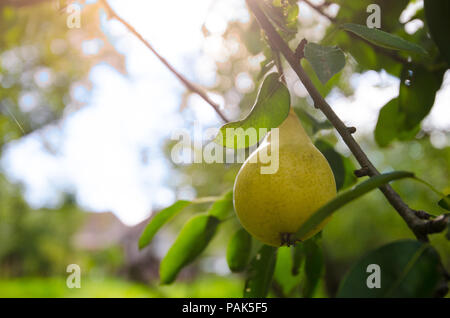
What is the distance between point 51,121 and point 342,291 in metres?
6.46

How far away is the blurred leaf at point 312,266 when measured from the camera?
2.44ft

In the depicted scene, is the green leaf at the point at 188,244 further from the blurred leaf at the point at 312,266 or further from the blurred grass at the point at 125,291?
the blurred grass at the point at 125,291

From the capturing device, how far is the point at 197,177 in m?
5.75

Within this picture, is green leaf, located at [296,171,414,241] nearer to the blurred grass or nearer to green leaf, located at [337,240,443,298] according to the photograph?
green leaf, located at [337,240,443,298]

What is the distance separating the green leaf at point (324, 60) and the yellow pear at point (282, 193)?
0.13 meters

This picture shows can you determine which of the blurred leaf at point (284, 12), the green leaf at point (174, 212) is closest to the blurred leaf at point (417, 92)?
the blurred leaf at point (284, 12)

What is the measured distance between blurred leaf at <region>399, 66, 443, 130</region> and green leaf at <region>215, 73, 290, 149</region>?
1.35 ft

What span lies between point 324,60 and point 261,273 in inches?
17.2

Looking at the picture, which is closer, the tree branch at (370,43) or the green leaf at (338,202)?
the green leaf at (338,202)

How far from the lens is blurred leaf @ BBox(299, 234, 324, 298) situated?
743 millimetres

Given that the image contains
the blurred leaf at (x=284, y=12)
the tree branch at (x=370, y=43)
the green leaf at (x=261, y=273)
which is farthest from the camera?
the tree branch at (x=370, y=43)

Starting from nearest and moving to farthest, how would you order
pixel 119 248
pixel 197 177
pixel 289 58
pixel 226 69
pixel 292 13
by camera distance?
pixel 289 58, pixel 292 13, pixel 226 69, pixel 197 177, pixel 119 248
